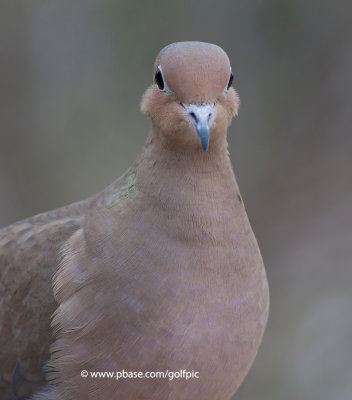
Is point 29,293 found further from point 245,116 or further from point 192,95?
point 245,116

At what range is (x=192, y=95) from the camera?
2797 millimetres

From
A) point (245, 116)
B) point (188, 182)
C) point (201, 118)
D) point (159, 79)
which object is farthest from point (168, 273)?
point (245, 116)

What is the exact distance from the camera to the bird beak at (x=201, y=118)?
2.68 m

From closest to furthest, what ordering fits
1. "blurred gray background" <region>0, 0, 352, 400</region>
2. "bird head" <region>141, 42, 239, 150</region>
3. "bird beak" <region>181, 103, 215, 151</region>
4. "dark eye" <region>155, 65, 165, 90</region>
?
"bird beak" <region>181, 103, 215, 151</region> < "bird head" <region>141, 42, 239, 150</region> < "dark eye" <region>155, 65, 165, 90</region> < "blurred gray background" <region>0, 0, 352, 400</region>

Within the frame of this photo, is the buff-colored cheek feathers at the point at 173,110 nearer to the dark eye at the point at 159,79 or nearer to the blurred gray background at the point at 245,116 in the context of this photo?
the dark eye at the point at 159,79

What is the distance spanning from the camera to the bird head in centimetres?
279

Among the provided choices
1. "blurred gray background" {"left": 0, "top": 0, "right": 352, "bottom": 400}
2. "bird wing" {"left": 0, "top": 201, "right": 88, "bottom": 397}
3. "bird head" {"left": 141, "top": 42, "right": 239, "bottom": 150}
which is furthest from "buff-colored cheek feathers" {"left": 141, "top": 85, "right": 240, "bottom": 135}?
"blurred gray background" {"left": 0, "top": 0, "right": 352, "bottom": 400}

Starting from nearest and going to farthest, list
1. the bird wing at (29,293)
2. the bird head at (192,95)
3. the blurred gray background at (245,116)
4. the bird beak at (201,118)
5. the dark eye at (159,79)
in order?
the bird beak at (201,118) < the bird head at (192,95) < the dark eye at (159,79) < the bird wing at (29,293) < the blurred gray background at (245,116)

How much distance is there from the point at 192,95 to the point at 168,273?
27.9 inches

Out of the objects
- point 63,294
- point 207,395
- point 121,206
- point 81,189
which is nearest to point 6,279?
point 63,294

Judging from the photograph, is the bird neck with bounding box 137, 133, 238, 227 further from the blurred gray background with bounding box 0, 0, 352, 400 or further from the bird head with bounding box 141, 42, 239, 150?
the blurred gray background with bounding box 0, 0, 352, 400

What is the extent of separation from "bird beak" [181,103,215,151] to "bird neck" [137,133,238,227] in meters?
0.22

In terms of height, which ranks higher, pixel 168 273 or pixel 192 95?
pixel 192 95

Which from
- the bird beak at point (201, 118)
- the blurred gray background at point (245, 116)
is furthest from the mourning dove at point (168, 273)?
the blurred gray background at point (245, 116)
